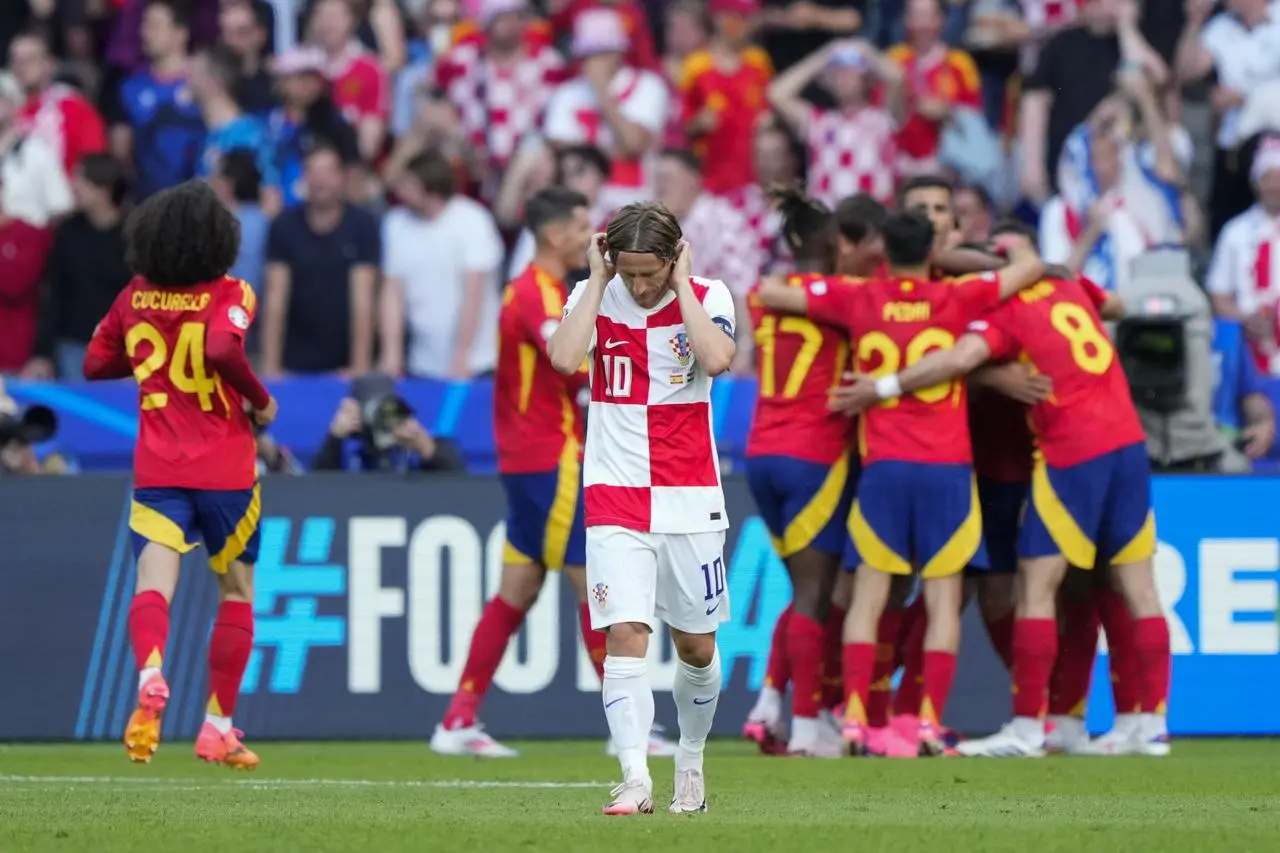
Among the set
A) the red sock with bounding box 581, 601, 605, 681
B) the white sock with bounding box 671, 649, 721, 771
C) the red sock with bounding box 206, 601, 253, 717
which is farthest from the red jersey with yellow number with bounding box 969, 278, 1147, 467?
the red sock with bounding box 206, 601, 253, 717

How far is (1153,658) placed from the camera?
10.8m

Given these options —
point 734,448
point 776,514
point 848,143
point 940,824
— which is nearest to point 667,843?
point 940,824

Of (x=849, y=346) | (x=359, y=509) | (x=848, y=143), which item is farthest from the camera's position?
(x=848, y=143)

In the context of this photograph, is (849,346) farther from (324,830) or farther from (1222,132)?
(1222,132)

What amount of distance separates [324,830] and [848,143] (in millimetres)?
10239

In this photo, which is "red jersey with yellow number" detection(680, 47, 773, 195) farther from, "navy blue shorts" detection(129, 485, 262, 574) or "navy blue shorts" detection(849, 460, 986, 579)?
"navy blue shorts" detection(129, 485, 262, 574)

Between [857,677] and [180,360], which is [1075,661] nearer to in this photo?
[857,677]

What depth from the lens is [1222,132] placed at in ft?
55.1

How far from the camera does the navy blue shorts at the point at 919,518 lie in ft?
34.8

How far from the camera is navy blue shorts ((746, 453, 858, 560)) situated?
35.8 ft

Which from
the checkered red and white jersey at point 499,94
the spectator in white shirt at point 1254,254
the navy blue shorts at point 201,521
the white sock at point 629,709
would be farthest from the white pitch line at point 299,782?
the checkered red and white jersey at point 499,94

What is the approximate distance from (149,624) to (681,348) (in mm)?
2730

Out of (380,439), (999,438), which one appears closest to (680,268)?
(999,438)

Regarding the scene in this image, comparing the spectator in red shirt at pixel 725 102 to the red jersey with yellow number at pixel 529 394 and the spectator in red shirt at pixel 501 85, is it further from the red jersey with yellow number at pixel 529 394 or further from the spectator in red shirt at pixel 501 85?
the red jersey with yellow number at pixel 529 394
